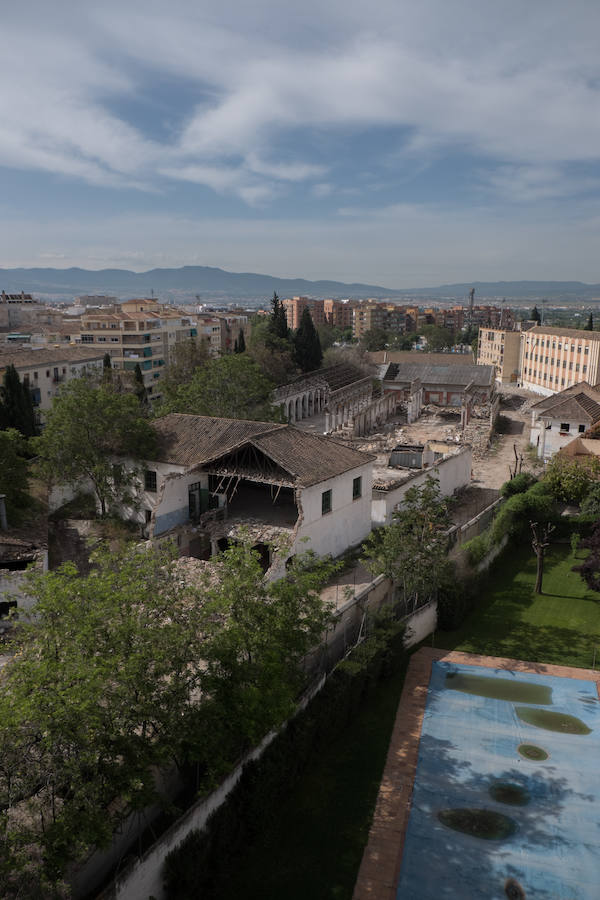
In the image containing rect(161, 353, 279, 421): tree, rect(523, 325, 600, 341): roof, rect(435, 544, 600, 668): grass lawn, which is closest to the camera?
rect(435, 544, 600, 668): grass lawn

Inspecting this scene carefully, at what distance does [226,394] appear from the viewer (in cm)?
4253

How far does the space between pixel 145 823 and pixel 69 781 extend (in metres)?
3.27

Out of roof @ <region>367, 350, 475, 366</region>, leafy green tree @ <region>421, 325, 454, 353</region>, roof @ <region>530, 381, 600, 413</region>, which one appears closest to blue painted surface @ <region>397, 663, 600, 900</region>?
roof @ <region>530, 381, 600, 413</region>

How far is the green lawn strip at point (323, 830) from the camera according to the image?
46.9 ft

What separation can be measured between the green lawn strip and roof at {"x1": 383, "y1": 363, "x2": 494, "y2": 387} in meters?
61.9

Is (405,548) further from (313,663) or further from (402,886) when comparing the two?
(402,886)

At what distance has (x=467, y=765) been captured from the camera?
1839 cm

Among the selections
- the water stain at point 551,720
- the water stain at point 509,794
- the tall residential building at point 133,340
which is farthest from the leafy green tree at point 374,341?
the water stain at point 509,794

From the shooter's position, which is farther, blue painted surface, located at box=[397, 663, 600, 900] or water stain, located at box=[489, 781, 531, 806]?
water stain, located at box=[489, 781, 531, 806]

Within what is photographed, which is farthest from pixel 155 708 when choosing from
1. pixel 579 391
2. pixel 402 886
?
pixel 579 391

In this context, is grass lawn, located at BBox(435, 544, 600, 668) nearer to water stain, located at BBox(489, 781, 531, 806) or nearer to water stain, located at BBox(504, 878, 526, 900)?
water stain, located at BBox(489, 781, 531, 806)

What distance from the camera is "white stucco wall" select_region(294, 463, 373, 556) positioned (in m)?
26.8

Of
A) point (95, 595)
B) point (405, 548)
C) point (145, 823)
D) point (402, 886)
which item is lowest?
point (402, 886)

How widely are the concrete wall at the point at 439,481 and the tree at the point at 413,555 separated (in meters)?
6.95
